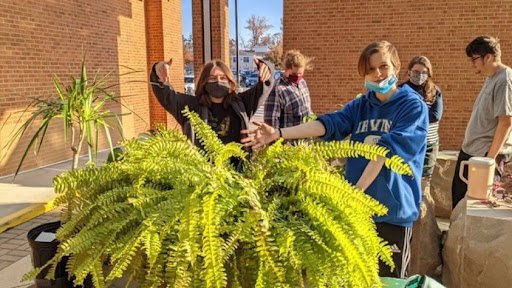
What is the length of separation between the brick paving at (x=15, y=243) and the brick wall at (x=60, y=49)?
1.12 m

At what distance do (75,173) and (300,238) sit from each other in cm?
85

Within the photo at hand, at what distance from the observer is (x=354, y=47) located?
914 cm

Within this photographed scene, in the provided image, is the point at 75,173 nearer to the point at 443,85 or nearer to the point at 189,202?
the point at 189,202

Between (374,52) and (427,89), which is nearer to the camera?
(374,52)

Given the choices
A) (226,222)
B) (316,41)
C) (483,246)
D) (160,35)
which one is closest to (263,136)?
(226,222)

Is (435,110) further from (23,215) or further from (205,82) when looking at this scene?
(23,215)

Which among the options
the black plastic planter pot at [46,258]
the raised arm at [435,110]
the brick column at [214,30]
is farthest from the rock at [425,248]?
the brick column at [214,30]

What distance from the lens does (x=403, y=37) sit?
28.9 feet

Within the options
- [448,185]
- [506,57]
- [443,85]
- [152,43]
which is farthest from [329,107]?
[152,43]

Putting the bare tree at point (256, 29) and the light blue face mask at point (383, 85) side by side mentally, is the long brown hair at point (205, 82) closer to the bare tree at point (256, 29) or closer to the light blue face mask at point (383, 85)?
the light blue face mask at point (383, 85)

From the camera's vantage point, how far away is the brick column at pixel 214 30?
12.7 meters

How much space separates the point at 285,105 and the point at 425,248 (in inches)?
76.6

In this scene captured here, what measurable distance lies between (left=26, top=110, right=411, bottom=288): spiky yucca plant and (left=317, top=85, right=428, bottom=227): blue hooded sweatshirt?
0.60 metres

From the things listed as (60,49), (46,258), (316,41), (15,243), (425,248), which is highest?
(316,41)
